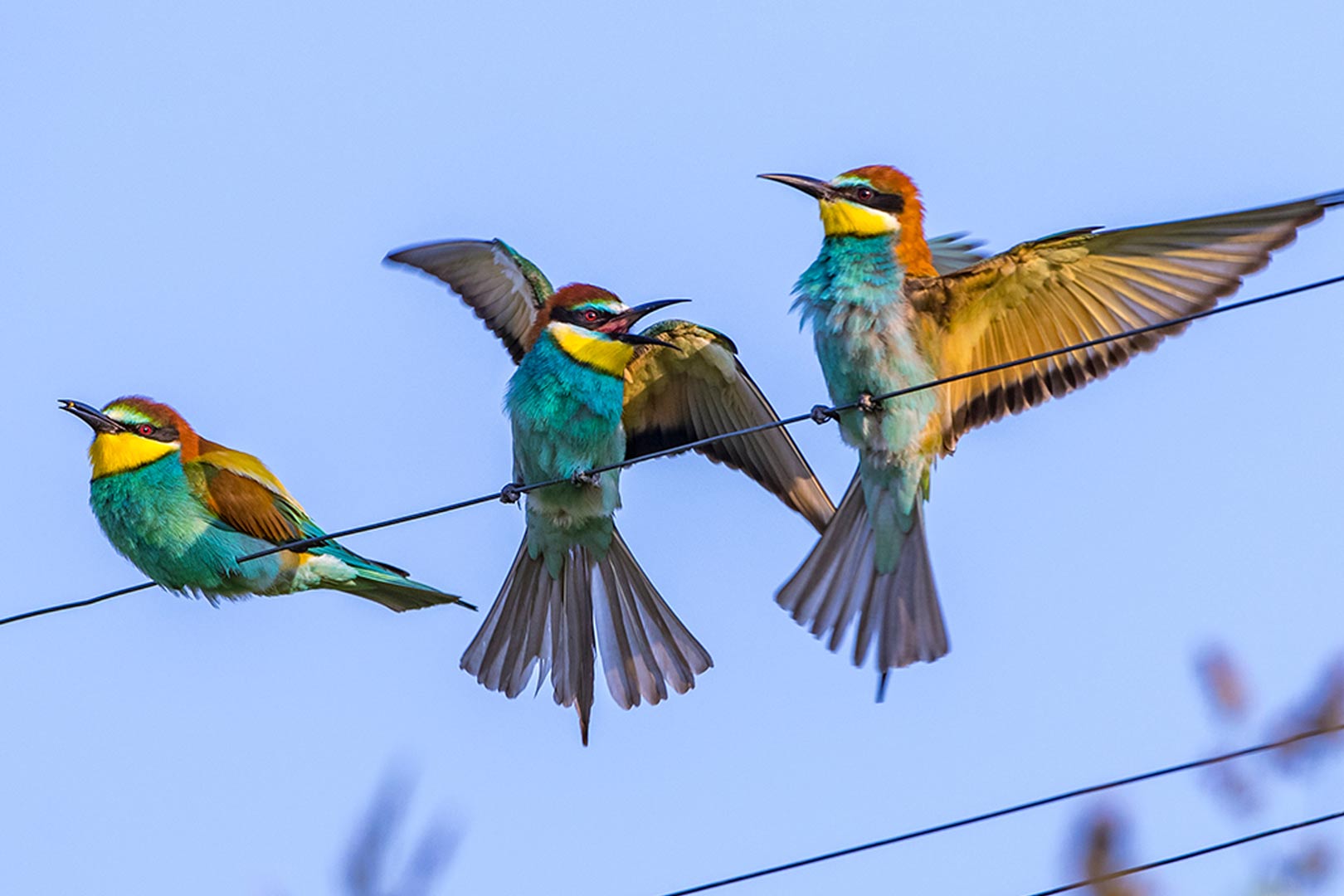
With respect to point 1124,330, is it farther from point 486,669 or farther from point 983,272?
point 486,669

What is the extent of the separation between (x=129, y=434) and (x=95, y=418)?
9 centimetres

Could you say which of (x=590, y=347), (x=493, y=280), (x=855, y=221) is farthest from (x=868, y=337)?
(x=493, y=280)

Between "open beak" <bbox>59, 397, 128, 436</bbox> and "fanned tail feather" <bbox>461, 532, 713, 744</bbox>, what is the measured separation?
A: 1.10m

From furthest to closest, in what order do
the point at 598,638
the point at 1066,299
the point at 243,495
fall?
the point at 598,638
the point at 243,495
the point at 1066,299

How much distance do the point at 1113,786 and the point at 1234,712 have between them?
1.10 ft

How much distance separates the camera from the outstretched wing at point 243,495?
446cm

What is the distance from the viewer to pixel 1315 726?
245 cm

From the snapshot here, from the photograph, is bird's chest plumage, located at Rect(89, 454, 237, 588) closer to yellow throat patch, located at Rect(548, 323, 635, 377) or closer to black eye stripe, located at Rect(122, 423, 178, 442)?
black eye stripe, located at Rect(122, 423, 178, 442)

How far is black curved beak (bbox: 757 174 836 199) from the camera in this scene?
14.7ft

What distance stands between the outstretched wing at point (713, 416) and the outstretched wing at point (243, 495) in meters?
0.95

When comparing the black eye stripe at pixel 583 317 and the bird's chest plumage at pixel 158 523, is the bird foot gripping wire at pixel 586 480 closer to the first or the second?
the black eye stripe at pixel 583 317

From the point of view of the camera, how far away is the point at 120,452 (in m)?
4.43

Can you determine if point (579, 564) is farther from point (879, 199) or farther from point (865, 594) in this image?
point (879, 199)

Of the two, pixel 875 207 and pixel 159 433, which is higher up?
pixel 875 207
